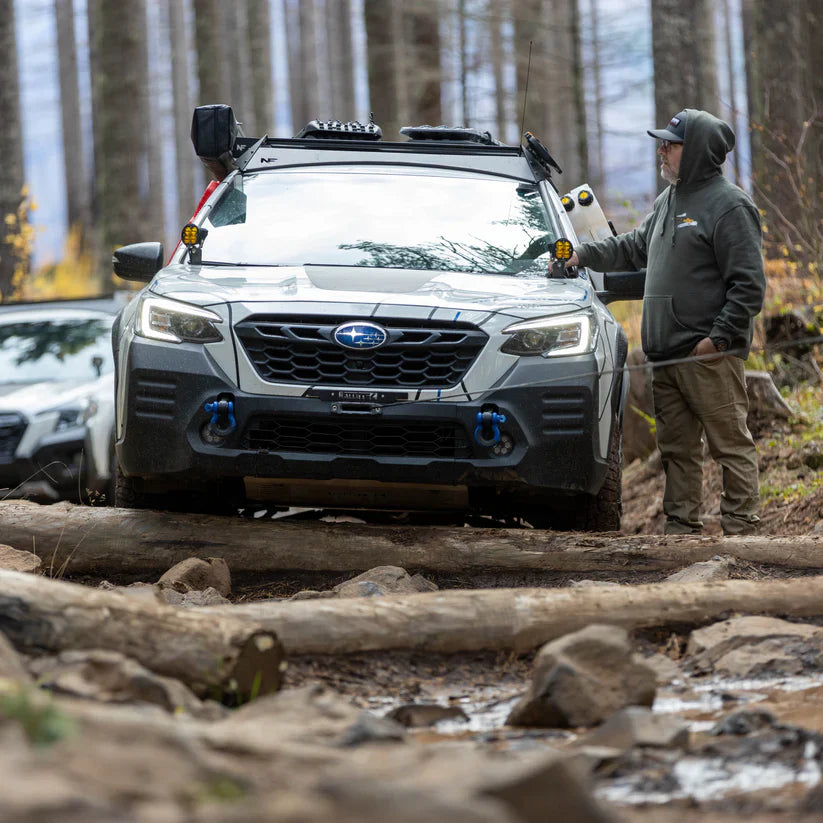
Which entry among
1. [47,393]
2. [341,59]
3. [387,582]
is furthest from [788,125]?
[341,59]

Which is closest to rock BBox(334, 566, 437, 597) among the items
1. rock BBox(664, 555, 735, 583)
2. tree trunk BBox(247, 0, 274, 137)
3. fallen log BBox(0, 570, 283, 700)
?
rock BBox(664, 555, 735, 583)

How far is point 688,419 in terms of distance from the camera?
7.27 meters

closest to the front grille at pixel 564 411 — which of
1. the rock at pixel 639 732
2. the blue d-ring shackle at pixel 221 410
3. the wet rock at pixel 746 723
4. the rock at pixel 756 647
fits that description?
the rock at pixel 756 647

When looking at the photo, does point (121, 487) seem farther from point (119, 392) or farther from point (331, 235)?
point (331, 235)

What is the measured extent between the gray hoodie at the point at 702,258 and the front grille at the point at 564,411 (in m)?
1.25

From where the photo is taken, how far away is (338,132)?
7.57 metres

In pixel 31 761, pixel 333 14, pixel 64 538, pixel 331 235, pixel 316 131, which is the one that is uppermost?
pixel 333 14

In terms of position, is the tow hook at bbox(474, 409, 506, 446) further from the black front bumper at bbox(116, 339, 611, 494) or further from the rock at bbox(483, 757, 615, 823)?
the rock at bbox(483, 757, 615, 823)

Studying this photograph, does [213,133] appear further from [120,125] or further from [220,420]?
[120,125]

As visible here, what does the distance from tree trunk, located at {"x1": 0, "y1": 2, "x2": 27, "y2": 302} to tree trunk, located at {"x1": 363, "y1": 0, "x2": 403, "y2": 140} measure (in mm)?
4133

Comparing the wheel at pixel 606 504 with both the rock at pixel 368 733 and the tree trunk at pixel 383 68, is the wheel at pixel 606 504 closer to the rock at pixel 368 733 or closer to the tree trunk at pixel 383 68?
the rock at pixel 368 733

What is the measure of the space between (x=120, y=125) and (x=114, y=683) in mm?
14756

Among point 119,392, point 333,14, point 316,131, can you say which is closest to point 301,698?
point 119,392

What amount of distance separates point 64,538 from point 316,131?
9.25 ft
